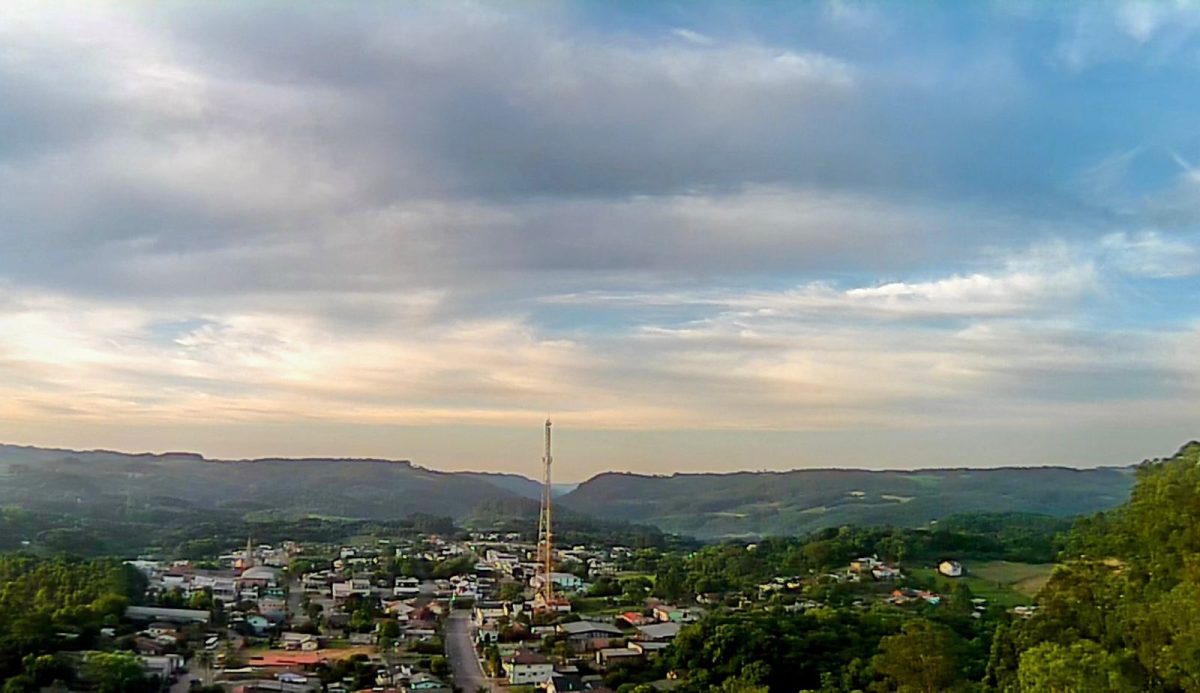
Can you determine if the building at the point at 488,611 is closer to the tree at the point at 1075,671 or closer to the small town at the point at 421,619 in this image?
the small town at the point at 421,619

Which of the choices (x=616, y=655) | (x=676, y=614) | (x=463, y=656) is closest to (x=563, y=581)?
(x=676, y=614)

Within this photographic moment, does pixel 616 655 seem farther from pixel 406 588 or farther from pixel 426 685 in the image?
pixel 406 588

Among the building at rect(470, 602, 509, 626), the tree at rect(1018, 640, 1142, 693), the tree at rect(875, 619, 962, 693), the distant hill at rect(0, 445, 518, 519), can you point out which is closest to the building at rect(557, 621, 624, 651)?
the building at rect(470, 602, 509, 626)

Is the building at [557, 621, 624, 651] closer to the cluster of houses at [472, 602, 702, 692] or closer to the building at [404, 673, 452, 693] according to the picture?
the cluster of houses at [472, 602, 702, 692]

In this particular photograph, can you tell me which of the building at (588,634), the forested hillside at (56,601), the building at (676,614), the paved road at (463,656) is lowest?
the paved road at (463,656)

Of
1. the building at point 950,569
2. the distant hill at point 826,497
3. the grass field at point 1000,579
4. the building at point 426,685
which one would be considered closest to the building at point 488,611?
the building at point 426,685

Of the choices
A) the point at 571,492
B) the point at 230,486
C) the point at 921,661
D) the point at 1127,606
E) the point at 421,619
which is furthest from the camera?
the point at 571,492

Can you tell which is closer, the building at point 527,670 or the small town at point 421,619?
the small town at point 421,619

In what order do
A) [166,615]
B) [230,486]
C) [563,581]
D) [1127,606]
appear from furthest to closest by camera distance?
1. [230,486]
2. [563,581]
3. [166,615]
4. [1127,606]
